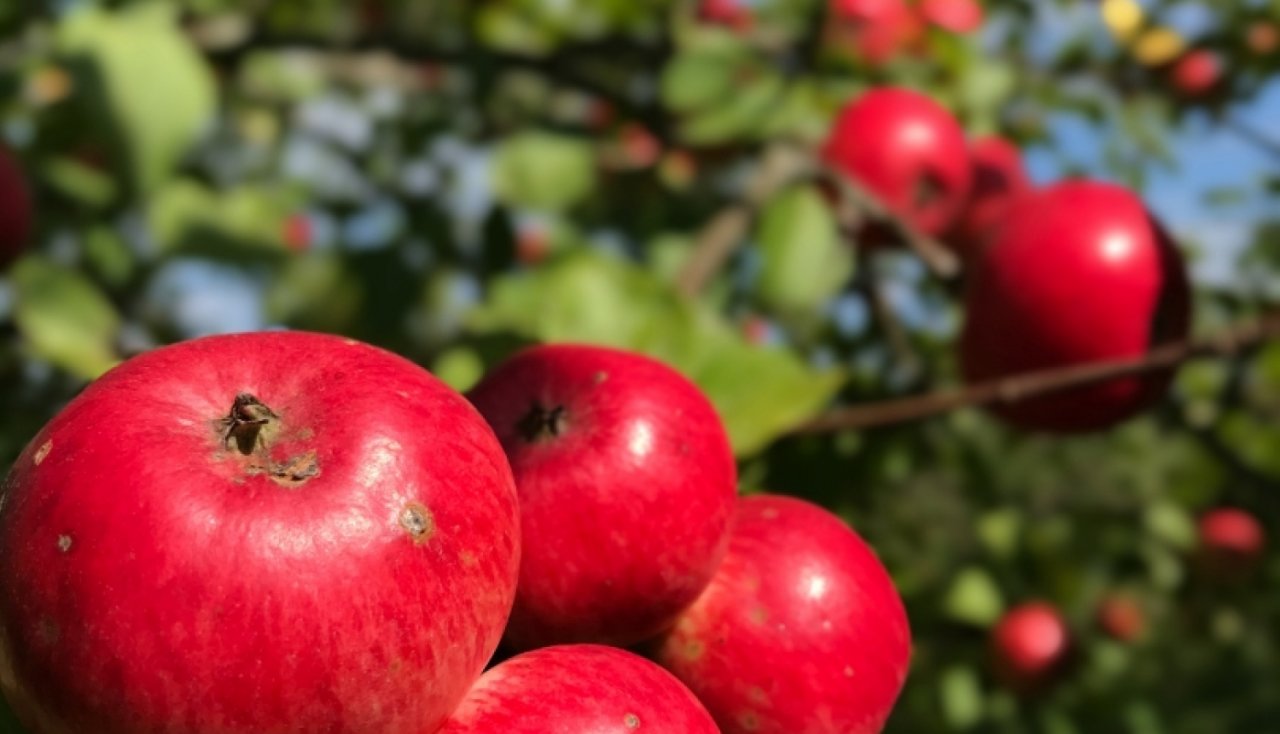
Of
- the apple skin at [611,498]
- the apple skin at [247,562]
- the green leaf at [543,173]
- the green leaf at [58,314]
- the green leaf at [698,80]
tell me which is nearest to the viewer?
the apple skin at [247,562]

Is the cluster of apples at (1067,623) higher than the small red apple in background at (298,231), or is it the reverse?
the small red apple in background at (298,231)

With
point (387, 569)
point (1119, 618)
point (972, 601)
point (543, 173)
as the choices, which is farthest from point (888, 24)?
point (387, 569)

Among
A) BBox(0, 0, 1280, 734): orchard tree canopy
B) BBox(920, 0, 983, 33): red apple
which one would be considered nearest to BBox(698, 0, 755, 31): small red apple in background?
BBox(0, 0, 1280, 734): orchard tree canopy

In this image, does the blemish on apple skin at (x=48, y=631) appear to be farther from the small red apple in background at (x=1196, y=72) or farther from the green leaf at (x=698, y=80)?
the small red apple in background at (x=1196, y=72)

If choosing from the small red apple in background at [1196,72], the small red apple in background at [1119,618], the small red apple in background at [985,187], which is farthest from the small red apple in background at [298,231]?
the small red apple in background at [1119,618]

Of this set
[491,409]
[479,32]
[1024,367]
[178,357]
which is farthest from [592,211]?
[178,357]

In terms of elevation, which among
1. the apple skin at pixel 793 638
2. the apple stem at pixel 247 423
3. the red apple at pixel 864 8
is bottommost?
the red apple at pixel 864 8

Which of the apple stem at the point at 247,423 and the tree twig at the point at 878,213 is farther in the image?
the tree twig at the point at 878,213
